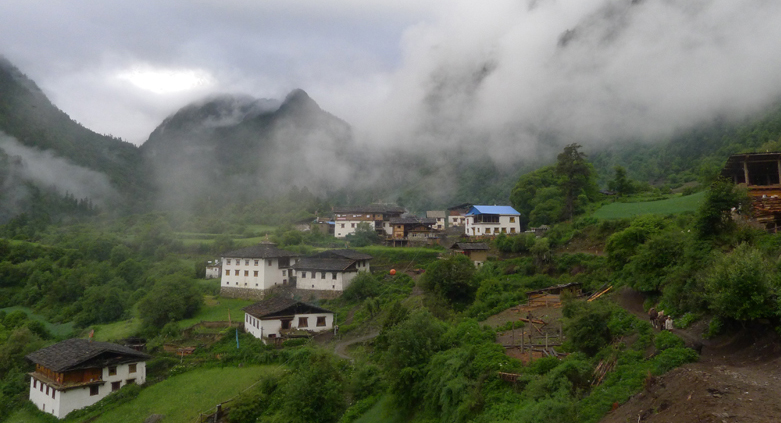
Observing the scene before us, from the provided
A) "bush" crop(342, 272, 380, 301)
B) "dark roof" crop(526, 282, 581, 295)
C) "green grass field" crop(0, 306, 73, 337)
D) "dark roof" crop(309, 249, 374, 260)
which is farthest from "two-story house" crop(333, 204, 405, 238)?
"dark roof" crop(526, 282, 581, 295)

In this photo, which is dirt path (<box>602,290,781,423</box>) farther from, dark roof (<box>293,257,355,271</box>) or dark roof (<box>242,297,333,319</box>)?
dark roof (<box>293,257,355,271</box>)

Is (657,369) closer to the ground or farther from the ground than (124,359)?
farther from the ground

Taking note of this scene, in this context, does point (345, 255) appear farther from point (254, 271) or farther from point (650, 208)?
point (650, 208)

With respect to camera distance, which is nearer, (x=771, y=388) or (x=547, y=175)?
(x=771, y=388)

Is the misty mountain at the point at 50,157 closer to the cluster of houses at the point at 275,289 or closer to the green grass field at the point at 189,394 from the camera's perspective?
the cluster of houses at the point at 275,289

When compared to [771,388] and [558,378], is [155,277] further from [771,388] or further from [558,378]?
[771,388]

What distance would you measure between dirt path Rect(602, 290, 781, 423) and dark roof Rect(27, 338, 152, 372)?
2561 centimetres

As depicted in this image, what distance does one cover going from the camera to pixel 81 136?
121 meters

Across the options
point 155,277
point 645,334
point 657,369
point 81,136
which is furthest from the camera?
point 81,136

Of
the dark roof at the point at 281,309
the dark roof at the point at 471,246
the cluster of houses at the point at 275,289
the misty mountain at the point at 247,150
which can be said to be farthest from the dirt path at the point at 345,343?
the misty mountain at the point at 247,150

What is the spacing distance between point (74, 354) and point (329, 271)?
18.4 metres

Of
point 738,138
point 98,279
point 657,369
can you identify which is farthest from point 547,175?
point 98,279

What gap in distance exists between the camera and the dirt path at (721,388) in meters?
8.21

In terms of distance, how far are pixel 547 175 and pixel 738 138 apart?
2786cm
